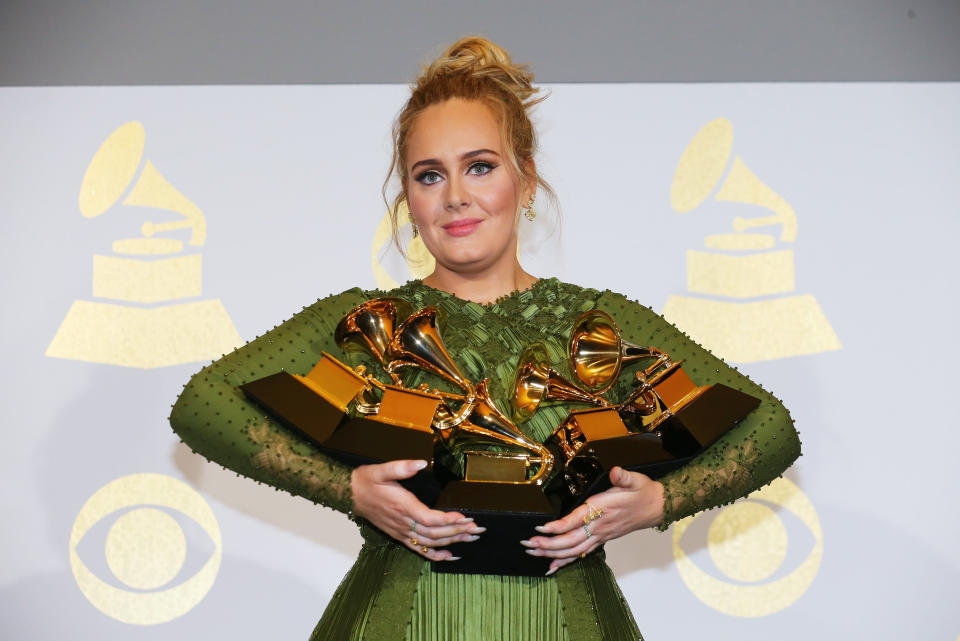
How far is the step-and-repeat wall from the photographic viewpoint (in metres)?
2.40

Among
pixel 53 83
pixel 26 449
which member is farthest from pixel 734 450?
pixel 53 83

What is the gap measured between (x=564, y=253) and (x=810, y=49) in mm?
793

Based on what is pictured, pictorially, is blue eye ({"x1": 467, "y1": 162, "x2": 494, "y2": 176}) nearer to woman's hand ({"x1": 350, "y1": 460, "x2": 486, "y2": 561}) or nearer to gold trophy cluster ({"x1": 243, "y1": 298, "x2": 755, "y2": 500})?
gold trophy cluster ({"x1": 243, "y1": 298, "x2": 755, "y2": 500})

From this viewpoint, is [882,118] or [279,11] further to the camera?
[882,118]

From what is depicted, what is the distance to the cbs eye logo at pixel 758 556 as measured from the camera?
2416 millimetres

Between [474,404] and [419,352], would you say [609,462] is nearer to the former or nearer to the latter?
[474,404]

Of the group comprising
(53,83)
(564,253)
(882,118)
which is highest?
(53,83)

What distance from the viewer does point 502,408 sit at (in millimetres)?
1475

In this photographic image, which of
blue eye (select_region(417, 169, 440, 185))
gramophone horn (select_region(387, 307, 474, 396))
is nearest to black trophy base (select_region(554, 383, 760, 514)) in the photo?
gramophone horn (select_region(387, 307, 474, 396))

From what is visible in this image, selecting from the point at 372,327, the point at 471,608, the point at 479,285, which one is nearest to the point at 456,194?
the point at 479,285

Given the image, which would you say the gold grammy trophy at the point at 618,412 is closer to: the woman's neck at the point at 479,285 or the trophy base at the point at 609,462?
the trophy base at the point at 609,462

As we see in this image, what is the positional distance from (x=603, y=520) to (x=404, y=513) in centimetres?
26

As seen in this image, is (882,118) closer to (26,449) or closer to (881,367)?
(881,367)

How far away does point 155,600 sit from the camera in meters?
2.38
